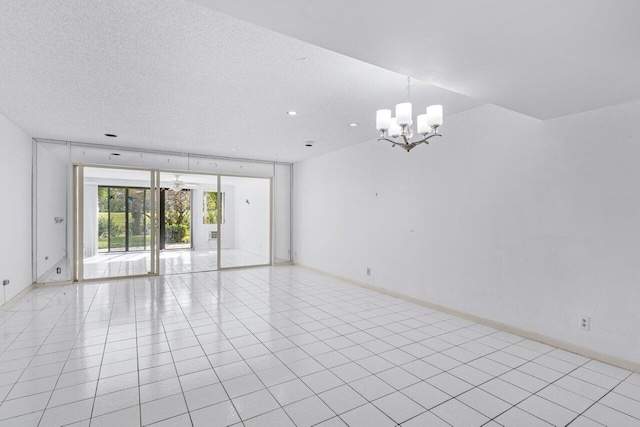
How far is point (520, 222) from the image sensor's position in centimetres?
348

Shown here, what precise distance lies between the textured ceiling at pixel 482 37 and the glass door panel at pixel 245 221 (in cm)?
640

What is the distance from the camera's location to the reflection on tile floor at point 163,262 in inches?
274

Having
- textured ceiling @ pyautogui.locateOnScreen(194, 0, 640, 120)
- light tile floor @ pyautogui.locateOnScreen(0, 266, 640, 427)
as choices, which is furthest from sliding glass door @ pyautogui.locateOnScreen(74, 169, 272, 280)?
textured ceiling @ pyautogui.locateOnScreen(194, 0, 640, 120)

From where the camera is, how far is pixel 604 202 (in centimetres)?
288

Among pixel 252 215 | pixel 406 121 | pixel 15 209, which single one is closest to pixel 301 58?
pixel 406 121

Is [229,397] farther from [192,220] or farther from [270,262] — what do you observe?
[192,220]

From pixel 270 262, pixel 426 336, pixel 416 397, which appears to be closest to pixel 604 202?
pixel 426 336

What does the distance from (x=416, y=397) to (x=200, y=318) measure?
281 centimetres

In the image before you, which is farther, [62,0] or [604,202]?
[604,202]

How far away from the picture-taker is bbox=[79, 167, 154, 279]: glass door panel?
908cm

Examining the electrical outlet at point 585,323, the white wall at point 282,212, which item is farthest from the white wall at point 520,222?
the white wall at point 282,212

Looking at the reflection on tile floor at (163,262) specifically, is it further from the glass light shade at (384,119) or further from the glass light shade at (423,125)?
the glass light shade at (423,125)

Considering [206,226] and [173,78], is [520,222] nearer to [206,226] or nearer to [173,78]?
[173,78]

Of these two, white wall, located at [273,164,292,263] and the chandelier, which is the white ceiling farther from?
white wall, located at [273,164,292,263]
